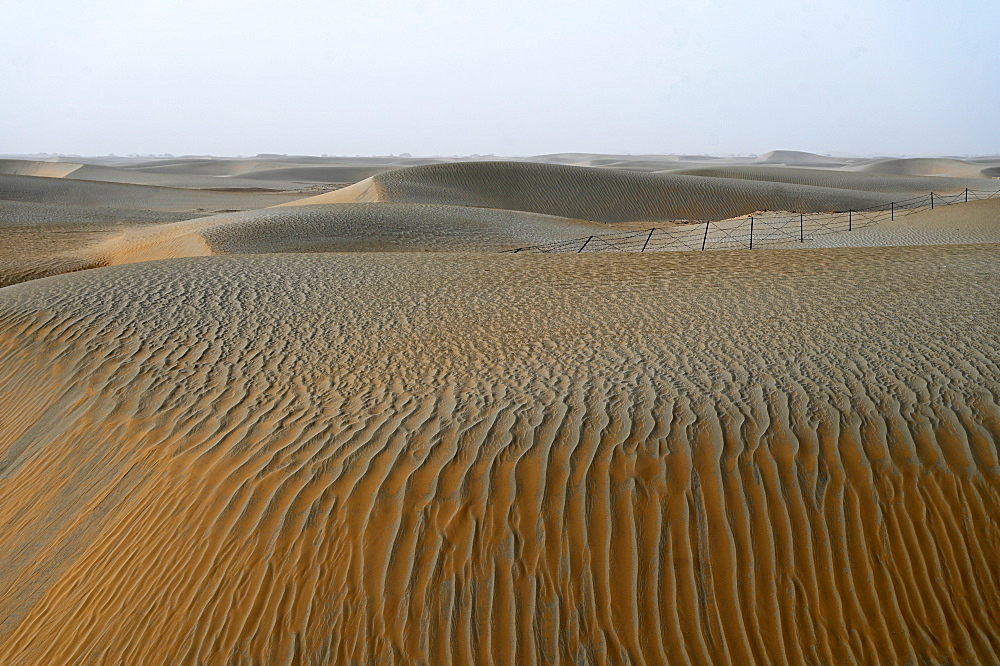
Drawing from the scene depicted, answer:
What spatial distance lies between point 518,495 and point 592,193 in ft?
98.4

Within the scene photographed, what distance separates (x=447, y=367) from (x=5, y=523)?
359 cm

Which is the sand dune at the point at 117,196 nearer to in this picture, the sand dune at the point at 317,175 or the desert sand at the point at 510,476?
the sand dune at the point at 317,175

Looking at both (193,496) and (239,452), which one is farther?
(239,452)

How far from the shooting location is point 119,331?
331 inches

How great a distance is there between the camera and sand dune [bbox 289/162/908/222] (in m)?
32.0

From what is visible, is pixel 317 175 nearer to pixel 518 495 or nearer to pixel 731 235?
pixel 731 235

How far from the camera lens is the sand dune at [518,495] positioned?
4.29 metres

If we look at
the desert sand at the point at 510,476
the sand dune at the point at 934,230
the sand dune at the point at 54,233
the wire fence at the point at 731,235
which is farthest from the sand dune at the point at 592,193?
the desert sand at the point at 510,476

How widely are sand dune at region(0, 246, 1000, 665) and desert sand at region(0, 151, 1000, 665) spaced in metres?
0.02

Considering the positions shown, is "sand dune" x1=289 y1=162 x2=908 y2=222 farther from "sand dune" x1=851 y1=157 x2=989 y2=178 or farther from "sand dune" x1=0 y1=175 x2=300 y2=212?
"sand dune" x1=851 y1=157 x2=989 y2=178

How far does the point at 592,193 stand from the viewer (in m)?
33.8

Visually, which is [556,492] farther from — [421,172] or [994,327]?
[421,172]

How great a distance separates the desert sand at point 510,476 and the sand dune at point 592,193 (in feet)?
75.1

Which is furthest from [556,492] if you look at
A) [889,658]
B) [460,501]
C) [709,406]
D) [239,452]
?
[239,452]
